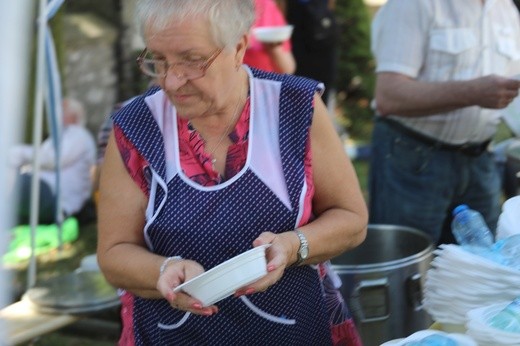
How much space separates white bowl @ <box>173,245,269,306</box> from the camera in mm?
1725

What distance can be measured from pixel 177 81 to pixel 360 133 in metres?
6.91

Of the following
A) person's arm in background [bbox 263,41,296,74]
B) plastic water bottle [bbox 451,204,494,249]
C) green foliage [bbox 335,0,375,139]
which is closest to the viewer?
plastic water bottle [bbox 451,204,494,249]

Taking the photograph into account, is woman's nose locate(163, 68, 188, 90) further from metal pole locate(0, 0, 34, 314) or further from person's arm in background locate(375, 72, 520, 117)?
person's arm in background locate(375, 72, 520, 117)

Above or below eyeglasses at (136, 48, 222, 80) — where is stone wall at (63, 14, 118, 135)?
below

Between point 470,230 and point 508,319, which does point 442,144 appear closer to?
point 470,230

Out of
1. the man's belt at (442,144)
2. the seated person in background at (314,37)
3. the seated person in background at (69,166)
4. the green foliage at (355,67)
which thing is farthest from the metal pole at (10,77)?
the green foliage at (355,67)

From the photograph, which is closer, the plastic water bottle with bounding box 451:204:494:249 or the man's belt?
the plastic water bottle with bounding box 451:204:494:249

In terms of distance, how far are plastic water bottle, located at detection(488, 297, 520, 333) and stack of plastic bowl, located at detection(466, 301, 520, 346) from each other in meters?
0.01

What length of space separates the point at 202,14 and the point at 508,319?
82cm

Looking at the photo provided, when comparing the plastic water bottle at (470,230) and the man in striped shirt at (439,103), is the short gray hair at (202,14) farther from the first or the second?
the man in striped shirt at (439,103)

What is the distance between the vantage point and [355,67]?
912 cm

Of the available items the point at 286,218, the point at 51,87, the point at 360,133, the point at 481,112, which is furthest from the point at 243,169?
the point at 360,133

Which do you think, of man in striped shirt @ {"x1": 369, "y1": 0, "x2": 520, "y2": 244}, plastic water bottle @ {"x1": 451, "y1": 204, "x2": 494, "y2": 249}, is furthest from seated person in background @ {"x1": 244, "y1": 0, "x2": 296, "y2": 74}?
plastic water bottle @ {"x1": 451, "y1": 204, "x2": 494, "y2": 249}

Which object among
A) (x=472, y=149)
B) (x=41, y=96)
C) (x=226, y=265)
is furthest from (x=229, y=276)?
(x=41, y=96)
